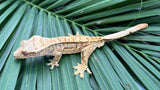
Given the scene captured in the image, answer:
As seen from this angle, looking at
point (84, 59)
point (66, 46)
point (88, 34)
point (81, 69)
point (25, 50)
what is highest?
point (88, 34)

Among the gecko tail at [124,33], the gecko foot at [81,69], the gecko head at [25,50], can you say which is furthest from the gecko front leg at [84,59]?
the gecko head at [25,50]

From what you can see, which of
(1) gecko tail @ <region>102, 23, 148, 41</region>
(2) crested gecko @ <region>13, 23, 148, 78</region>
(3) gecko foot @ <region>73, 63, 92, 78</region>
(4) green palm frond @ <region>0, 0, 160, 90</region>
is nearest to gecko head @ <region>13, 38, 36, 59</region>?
(2) crested gecko @ <region>13, 23, 148, 78</region>

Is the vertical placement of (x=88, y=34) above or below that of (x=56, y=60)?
above

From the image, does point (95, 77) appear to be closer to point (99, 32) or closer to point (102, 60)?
point (102, 60)

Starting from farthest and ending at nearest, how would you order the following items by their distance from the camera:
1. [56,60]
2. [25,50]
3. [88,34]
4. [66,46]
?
1. [88,34]
2. [66,46]
3. [56,60]
4. [25,50]

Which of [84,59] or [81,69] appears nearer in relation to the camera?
[81,69]

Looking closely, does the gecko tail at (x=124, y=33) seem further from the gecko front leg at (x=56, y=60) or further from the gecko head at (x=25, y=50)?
the gecko head at (x=25, y=50)

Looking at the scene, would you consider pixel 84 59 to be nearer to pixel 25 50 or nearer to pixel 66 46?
pixel 66 46

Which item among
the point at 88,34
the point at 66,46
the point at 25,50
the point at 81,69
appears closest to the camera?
the point at 25,50

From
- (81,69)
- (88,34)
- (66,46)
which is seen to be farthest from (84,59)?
(88,34)
